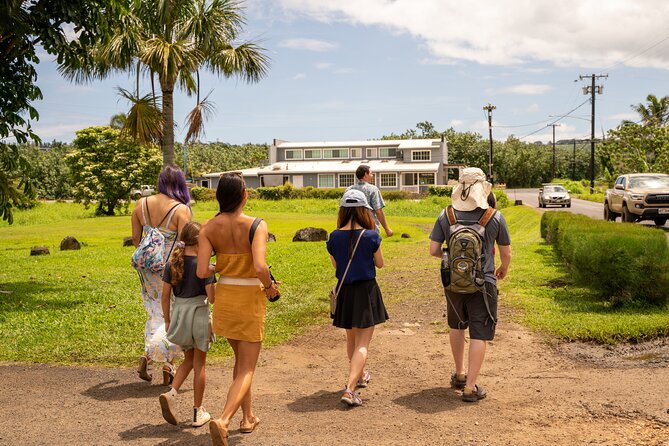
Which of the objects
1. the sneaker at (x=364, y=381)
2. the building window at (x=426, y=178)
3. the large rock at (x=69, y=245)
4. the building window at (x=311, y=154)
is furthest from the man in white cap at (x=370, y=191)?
the building window at (x=311, y=154)

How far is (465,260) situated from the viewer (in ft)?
19.3

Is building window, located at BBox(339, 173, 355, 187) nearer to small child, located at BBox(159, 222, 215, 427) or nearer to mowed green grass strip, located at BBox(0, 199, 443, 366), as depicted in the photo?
mowed green grass strip, located at BBox(0, 199, 443, 366)

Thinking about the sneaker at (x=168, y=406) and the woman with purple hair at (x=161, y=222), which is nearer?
the sneaker at (x=168, y=406)

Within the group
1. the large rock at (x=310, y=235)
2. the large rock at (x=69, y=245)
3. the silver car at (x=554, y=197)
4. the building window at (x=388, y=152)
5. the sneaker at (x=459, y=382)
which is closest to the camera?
the sneaker at (x=459, y=382)

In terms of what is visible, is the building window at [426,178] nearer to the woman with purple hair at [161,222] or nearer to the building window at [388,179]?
the building window at [388,179]

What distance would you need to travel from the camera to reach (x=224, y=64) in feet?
59.5

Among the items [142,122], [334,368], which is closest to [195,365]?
[334,368]

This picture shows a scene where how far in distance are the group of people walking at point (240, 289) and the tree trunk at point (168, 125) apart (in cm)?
987

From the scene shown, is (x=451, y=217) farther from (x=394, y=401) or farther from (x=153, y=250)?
(x=153, y=250)

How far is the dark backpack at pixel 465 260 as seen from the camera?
5887 millimetres

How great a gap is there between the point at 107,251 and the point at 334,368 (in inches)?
589

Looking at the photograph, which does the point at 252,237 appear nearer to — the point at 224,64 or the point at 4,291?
the point at 4,291

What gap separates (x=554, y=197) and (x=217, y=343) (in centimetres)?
3811

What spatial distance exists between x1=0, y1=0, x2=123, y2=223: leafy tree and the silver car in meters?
36.0
